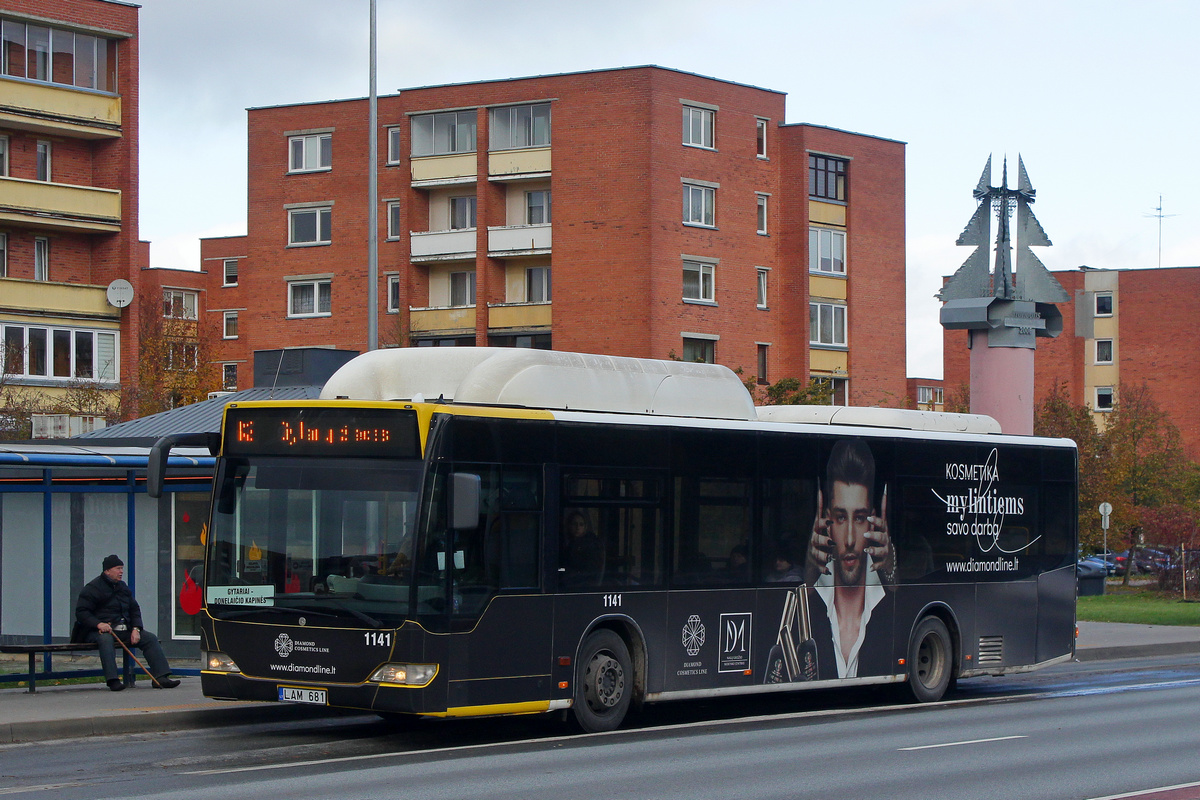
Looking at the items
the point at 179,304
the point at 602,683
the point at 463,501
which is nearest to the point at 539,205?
the point at 179,304

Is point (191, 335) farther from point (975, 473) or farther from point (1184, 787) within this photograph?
point (1184, 787)

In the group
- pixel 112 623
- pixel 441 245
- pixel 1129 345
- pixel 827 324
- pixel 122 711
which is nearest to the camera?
pixel 122 711

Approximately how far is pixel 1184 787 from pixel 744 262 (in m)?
47.7

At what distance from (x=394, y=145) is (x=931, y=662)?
46901mm

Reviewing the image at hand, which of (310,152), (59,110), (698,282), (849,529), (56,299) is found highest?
(310,152)

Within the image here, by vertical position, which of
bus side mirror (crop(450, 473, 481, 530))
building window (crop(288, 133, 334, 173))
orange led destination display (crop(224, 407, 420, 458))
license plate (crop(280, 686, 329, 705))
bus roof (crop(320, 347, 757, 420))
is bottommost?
license plate (crop(280, 686, 329, 705))

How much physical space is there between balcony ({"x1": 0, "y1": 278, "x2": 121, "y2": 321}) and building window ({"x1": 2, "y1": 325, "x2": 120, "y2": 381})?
0.53 metres

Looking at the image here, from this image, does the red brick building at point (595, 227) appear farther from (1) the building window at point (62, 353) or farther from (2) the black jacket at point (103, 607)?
(2) the black jacket at point (103, 607)

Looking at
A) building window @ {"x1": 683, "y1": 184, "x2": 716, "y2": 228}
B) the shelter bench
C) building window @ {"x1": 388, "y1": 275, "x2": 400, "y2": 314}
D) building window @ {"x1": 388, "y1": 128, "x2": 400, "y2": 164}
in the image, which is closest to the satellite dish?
building window @ {"x1": 388, "y1": 275, "x2": 400, "y2": 314}

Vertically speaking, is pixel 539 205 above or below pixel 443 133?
below

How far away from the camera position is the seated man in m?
15.8

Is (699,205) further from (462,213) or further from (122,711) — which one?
(122,711)

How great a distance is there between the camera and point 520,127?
57281 mm

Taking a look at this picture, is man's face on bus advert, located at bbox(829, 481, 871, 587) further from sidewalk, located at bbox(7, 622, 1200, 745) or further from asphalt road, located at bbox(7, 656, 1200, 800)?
sidewalk, located at bbox(7, 622, 1200, 745)
